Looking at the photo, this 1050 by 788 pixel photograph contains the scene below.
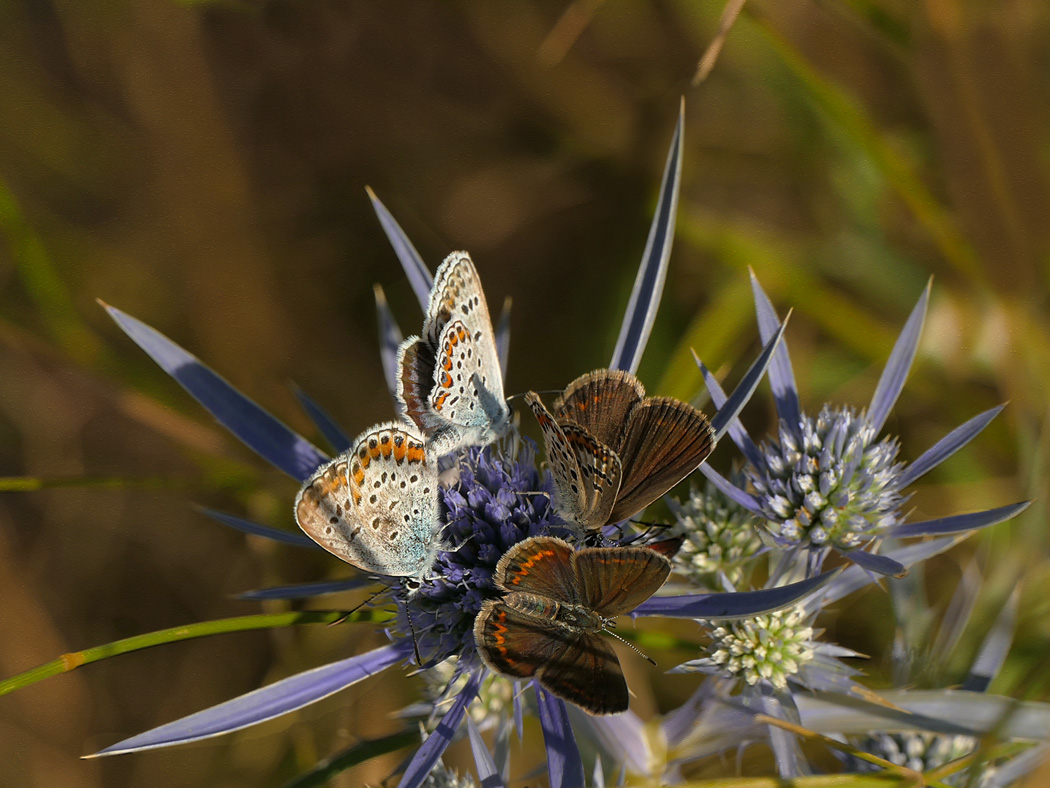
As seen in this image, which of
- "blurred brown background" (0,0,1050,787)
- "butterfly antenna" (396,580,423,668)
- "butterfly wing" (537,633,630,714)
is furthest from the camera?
"blurred brown background" (0,0,1050,787)

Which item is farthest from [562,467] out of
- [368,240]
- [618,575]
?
[368,240]

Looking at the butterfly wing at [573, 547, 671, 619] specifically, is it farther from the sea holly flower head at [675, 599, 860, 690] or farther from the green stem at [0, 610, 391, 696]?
the green stem at [0, 610, 391, 696]

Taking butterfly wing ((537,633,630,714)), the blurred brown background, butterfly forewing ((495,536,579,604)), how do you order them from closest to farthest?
butterfly wing ((537,633,630,714)), butterfly forewing ((495,536,579,604)), the blurred brown background

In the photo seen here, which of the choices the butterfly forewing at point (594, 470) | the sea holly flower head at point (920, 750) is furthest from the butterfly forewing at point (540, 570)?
the sea holly flower head at point (920, 750)

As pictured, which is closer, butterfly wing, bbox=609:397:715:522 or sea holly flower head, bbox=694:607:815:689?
butterfly wing, bbox=609:397:715:522

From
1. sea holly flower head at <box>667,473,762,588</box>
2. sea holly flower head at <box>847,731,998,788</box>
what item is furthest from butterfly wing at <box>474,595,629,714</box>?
sea holly flower head at <box>847,731,998,788</box>

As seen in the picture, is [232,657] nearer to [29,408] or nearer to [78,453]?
[78,453]
